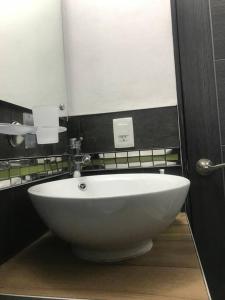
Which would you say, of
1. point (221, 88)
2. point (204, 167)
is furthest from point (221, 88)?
point (204, 167)

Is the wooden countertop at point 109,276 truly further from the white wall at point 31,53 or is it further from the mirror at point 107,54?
the mirror at point 107,54

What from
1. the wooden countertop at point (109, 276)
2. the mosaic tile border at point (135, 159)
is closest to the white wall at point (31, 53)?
the mosaic tile border at point (135, 159)

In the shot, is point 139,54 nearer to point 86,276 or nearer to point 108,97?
point 108,97

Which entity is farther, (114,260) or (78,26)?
(78,26)

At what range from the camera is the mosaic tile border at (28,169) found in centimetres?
67

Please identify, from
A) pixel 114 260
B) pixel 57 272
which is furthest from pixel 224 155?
pixel 57 272

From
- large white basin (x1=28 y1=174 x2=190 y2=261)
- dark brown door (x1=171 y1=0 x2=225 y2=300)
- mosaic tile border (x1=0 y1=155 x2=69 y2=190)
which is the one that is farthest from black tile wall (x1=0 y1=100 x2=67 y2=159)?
dark brown door (x1=171 y1=0 x2=225 y2=300)

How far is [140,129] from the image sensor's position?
1118 mm

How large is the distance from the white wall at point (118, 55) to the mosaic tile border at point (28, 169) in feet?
1.02

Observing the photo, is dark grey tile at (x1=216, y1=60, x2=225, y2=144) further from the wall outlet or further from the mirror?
the wall outlet

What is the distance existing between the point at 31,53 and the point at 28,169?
0.41 meters

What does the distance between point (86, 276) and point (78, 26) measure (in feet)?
3.54

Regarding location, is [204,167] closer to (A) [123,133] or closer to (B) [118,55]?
(A) [123,133]

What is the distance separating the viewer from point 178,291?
46 cm
